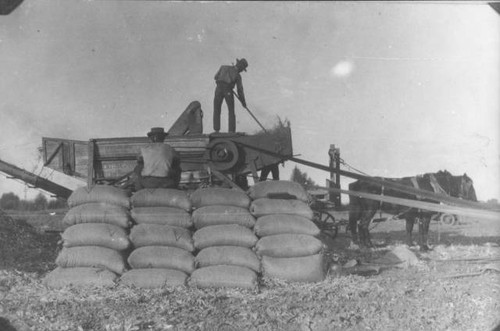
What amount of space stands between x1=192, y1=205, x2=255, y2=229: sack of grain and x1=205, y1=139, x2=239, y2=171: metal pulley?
1.65m

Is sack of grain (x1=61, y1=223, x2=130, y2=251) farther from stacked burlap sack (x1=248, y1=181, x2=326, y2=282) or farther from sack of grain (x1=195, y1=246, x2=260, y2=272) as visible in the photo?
stacked burlap sack (x1=248, y1=181, x2=326, y2=282)

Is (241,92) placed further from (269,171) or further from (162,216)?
(162,216)

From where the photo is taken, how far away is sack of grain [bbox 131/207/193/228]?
221 inches

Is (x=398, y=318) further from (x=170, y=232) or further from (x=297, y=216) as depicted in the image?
(x=170, y=232)

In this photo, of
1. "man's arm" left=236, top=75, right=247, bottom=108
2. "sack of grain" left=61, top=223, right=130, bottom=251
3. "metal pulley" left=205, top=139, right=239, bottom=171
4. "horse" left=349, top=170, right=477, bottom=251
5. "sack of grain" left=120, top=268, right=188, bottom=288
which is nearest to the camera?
"sack of grain" left=120, top=268, right=188, bottom=288

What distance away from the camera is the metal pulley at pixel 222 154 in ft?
24.2

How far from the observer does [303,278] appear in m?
5.45

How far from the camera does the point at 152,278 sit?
5078 mm

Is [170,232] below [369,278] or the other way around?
the other way around

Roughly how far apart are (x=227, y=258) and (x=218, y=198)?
0.81 metres

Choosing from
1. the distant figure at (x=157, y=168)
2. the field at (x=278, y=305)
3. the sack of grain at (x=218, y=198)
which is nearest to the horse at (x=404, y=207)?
the field at (x=278, y=305)

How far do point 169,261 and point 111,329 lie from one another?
1436 mm

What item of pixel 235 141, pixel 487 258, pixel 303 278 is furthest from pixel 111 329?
pixel 487 258

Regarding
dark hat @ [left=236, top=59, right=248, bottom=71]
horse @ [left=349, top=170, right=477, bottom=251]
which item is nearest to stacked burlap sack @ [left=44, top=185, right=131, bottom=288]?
dark hat @ [left=236, top=59, right=248, bottom=71]
